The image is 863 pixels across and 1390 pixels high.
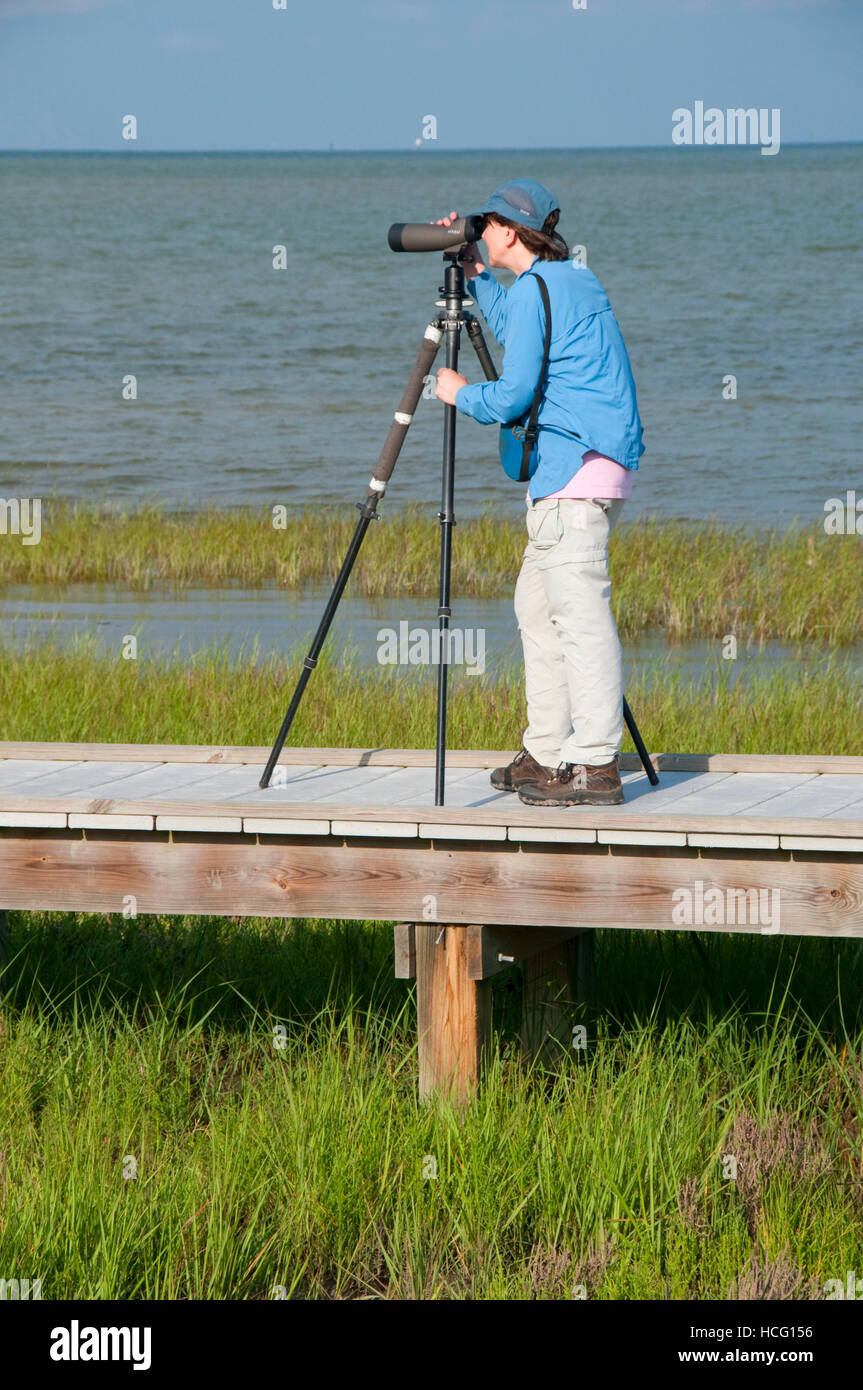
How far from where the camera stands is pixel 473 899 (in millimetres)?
4344

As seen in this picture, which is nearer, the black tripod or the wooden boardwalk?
the wooden boardwalk

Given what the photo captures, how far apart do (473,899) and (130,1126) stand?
40.8 inches

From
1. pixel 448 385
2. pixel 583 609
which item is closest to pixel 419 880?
pixel 583 609

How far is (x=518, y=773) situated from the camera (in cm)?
472

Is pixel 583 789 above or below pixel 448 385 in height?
below

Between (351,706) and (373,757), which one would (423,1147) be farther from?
(351,706)

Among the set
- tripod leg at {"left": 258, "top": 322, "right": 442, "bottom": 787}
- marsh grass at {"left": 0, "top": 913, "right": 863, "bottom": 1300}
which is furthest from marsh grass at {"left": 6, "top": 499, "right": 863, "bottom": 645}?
tripod leg at {"left": 258, "top": 322, "right": 442, "bottom": 787}

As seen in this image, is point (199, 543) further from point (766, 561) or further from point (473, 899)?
point (473, 899)

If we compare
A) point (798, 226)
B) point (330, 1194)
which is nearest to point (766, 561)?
point (330, 1194)

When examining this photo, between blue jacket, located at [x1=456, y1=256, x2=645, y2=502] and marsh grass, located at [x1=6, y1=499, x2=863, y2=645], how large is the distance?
8410 millimetres

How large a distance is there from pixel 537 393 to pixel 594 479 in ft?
0.85

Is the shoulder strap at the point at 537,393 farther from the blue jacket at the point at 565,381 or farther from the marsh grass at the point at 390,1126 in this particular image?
the marsh grass at the point at 390,1126

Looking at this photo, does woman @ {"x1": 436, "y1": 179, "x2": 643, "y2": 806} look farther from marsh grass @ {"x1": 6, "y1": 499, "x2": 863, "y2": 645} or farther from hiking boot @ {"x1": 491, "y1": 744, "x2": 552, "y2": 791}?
marsh grass @ {"x1": 6, "y1": 499, "x2": 863, "y2": 645}

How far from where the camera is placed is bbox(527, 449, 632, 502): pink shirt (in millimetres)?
4441
